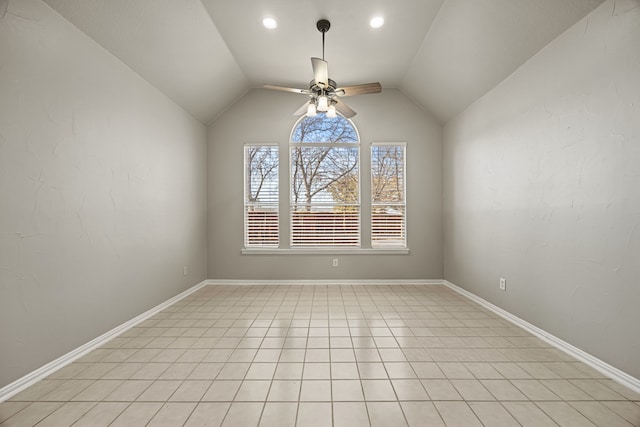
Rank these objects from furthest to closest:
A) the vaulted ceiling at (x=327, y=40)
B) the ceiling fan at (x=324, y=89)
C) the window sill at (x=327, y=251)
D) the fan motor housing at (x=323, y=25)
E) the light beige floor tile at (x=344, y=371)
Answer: the window sill at (x=327, y=251) → the fan motor housing at (x=323, y=25) → the ceiling fan at (x=324, y=89) → the vaulted ceiling at (x=327, y=40) → the light beige floor tile at (x=344, y=371)

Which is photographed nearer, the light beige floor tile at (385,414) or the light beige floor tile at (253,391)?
the light beige floor tile at (385,414)

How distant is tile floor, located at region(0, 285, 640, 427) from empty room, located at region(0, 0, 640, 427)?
0.02 metres

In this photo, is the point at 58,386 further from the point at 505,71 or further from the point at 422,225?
the point at 505,71

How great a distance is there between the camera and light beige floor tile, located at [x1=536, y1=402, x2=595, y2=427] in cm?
147

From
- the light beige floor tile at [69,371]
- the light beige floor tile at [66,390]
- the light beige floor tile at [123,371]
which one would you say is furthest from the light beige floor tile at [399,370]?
the light beige floor tile at [69,371]

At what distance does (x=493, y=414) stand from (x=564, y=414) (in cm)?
41

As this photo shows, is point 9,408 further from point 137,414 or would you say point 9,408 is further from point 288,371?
point 288,371

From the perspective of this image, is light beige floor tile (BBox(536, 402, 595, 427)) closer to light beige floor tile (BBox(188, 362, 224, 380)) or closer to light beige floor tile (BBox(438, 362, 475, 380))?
light beige floor tile (BBox(438, 362, 475, 380))

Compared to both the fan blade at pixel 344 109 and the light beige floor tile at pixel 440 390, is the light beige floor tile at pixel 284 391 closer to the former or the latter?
the light beige floor tile at pixel 440 390

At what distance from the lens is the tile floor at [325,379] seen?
152 cm

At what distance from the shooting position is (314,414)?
5.03 ft

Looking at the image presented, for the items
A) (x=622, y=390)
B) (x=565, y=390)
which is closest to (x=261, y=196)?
(x=565, y=390)

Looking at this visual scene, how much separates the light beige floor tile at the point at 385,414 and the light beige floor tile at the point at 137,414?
1.27m

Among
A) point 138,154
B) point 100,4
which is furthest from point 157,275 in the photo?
point 100,4
